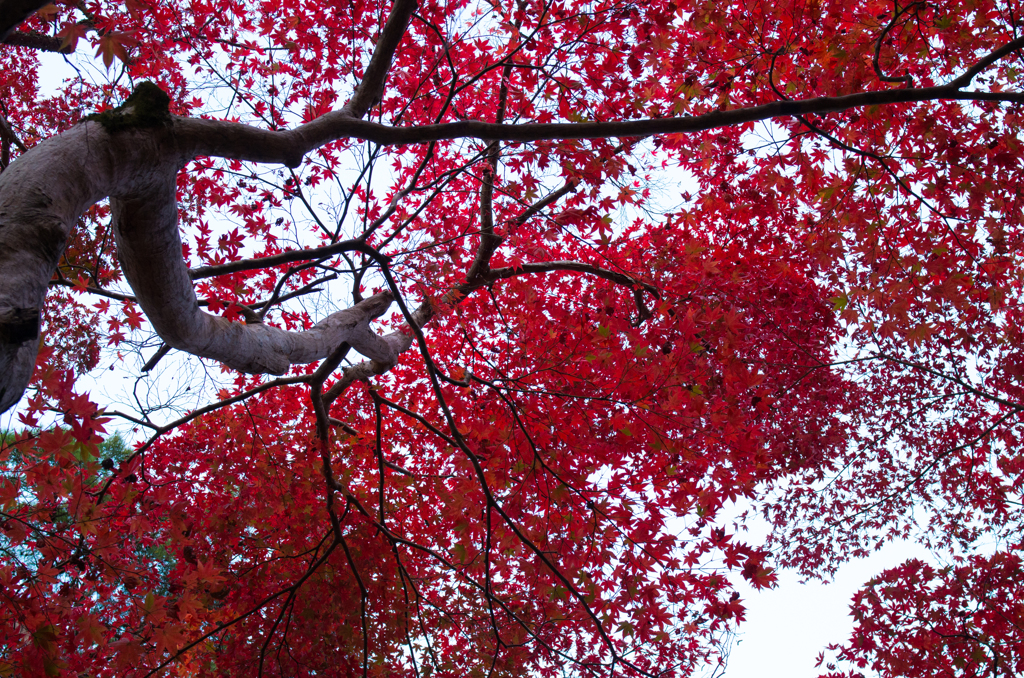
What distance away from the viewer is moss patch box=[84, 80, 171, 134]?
7.67 ft

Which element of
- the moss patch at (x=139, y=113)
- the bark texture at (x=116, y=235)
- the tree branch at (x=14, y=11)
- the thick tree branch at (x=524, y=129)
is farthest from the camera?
the thick tree branch at (x=524, y=129)

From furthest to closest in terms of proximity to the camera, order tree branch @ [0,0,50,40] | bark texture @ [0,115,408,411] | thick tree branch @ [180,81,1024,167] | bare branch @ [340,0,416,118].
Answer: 1. bare branch @ [340,0,416,118]
2. thick tree branch @ [180,81,1024,167]
3. bark texture @ [0,115,408,411]
4. tree branch @ [0,0,50,40]

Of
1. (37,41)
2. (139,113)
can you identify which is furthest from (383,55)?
(37,41)

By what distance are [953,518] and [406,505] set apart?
8.19 meters

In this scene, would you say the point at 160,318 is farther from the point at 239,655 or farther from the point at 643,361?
the point at 239,655

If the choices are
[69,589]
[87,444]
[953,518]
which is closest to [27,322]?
[87,444]

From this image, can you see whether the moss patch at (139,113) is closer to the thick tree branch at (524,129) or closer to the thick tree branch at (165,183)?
the thick tree branch at (165,183)

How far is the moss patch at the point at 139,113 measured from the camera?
2.34 meters

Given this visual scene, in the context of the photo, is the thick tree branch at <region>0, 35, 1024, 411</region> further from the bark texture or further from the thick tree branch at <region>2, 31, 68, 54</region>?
the thick tree branch at <region>2, 31, 68, 54</region>

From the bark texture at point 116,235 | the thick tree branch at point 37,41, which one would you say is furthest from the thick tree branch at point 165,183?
the thick tree branch at point 37,41

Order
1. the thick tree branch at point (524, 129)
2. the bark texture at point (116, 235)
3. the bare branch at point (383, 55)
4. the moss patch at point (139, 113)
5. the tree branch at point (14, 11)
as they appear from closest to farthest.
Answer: the tree branch at point (14, 11) < the bark texture at point (116, 235) < the moss patch at point (139, 113) < the thick tree branch at point (524, 129) < the bare branch at point (383, 55)

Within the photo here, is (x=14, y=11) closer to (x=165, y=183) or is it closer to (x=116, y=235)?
(x=165, y=183)

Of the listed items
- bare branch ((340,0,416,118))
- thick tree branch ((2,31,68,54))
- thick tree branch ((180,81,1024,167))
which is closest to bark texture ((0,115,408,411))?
thick tree branch ((180,81,1024,167))

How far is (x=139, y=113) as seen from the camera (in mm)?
2430
